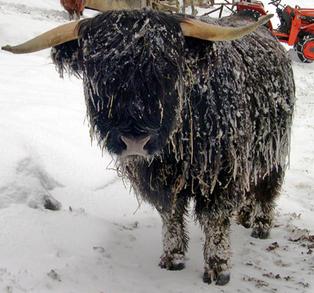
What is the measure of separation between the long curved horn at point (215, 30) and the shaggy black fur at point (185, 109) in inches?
2.2

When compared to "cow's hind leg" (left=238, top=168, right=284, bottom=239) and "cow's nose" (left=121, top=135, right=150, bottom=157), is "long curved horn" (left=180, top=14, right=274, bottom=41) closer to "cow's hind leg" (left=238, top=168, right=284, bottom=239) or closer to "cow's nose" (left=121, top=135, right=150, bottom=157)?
"cow's nose" (left=121, top=135, right=150, bottom=157)

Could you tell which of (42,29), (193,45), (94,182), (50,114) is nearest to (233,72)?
(193,45)

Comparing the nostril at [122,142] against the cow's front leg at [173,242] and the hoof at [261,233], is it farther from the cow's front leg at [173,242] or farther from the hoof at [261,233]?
the hoof at [261,233]

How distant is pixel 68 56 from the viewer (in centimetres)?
310

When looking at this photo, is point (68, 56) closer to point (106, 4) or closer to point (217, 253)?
A: point (217, 253)

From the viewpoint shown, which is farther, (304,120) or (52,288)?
(304,120)

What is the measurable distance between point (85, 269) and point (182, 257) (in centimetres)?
79

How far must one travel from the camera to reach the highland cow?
276 centimetres

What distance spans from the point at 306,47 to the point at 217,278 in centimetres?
1054

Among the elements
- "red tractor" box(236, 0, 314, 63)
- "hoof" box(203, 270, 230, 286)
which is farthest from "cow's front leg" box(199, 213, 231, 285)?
"red tractor" box(236, 0, 314, 63)

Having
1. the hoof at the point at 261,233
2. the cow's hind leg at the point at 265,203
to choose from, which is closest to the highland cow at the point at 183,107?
the cow's hind leg at the point at 265,203

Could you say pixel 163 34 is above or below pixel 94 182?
above

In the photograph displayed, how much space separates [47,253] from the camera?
351cm

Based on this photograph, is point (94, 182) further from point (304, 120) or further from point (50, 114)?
point (304, 120)
